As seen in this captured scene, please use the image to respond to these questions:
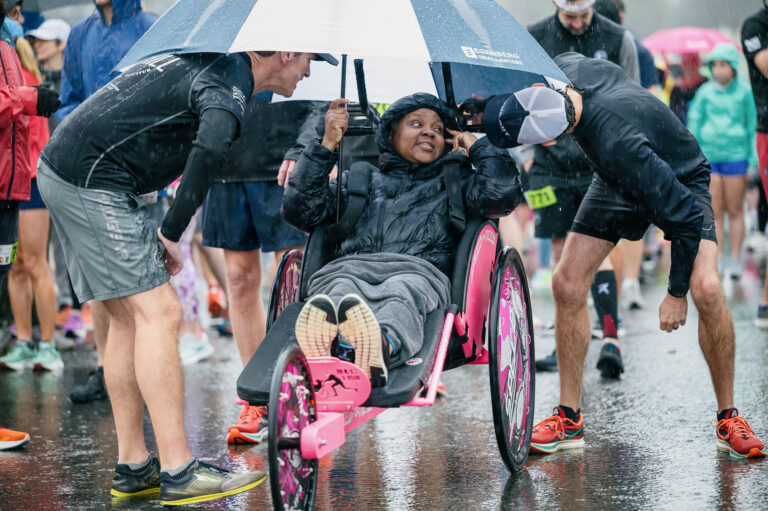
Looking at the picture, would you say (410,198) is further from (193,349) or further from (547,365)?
(193,349)

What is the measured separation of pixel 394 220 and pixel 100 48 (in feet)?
8.34

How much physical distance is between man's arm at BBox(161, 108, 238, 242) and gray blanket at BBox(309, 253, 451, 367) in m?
0.64

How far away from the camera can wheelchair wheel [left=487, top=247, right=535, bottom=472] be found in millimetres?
4156

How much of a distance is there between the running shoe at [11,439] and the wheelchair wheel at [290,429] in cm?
202

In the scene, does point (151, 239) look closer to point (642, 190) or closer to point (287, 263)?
point (287, 263)

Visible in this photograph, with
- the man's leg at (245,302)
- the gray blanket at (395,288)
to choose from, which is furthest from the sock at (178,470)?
the man's leg at (245,302)

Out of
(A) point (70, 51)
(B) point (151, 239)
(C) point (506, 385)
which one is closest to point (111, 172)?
(B) point (151, 239)

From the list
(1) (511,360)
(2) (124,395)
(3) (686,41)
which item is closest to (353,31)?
(1) (511,360)

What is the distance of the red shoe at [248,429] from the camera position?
5105 millimetres

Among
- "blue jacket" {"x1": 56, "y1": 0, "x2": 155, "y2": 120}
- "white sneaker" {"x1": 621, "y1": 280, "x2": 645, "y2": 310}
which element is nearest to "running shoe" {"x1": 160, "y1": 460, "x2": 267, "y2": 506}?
"blue jacket" {"x1": 56, "y1": 0, "x2": 155, "y2": 120}

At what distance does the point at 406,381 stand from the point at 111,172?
140cm

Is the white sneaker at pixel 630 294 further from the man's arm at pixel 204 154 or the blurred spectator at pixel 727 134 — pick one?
the man's arm at pixel 204 154

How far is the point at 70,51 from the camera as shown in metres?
6.41

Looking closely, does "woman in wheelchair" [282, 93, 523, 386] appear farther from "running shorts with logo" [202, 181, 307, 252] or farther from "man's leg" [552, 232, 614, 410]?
"running shorts with logo" [202, 181, 307, 252]
